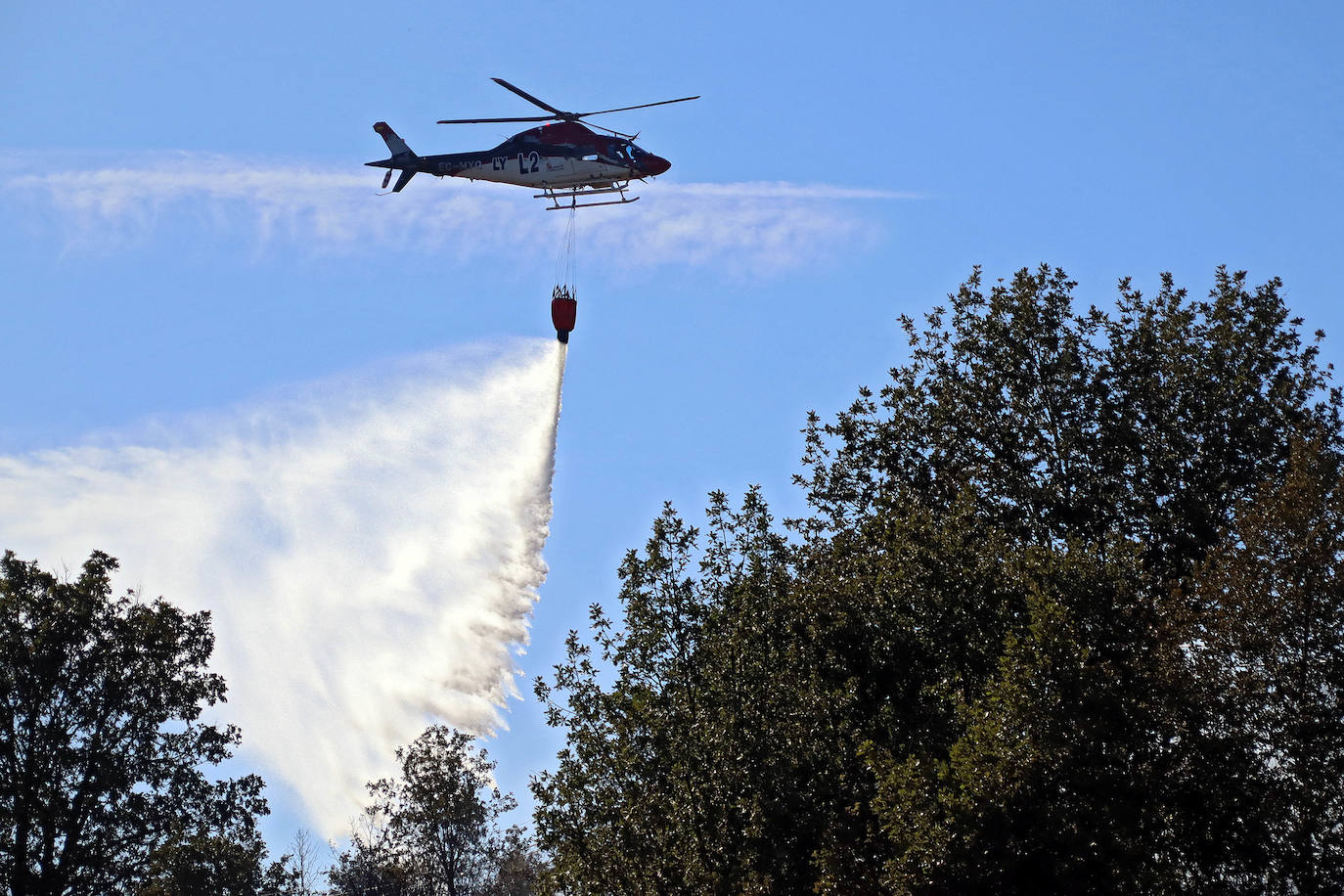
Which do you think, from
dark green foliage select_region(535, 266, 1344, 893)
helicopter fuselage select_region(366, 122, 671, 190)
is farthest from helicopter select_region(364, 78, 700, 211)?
dark green foliage select_region(535, 266, 1344, 893)

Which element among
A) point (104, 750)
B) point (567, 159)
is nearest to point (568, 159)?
point (567, 159)

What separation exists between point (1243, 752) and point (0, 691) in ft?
141

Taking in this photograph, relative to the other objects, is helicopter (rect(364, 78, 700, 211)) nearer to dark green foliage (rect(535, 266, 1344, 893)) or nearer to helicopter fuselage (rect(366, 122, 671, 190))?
helicopter fuselage (rect(366, 122, 671, 190))

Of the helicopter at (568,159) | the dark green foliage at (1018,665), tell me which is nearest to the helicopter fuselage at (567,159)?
the helicopter at (568,159)

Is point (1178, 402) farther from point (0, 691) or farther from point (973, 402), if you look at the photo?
point (0, 691)

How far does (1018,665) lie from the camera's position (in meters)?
29.1

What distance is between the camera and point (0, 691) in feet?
177

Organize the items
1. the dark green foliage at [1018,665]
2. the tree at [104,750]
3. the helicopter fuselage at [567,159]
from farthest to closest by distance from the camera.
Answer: the helicopter fuselage at [567,159], the tree at [104,750], the dark green foliage at [1018,665]

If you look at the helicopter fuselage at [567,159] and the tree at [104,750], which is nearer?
the tree at [104,750]

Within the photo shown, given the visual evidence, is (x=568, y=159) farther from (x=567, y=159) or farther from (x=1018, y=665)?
(x=1018, y=665)

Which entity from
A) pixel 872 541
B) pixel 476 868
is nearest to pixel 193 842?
pixel 872 541

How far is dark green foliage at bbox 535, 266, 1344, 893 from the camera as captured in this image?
28.5 metres

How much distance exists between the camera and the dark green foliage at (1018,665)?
28.5 metres

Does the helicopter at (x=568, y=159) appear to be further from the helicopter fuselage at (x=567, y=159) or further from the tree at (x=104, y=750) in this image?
the tree at (x=104, y=750)
